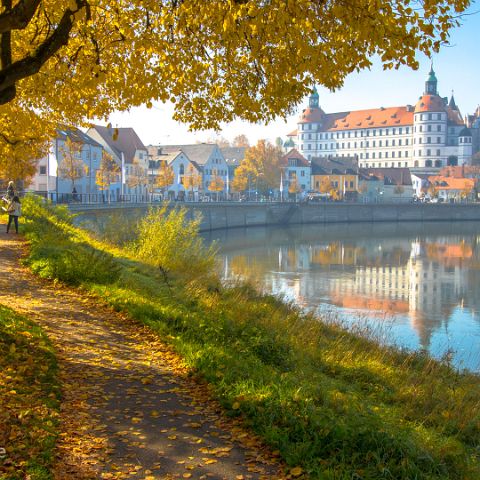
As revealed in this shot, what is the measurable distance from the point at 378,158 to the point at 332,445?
577ft

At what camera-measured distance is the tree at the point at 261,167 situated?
4215 inches

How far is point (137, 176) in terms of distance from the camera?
8688cm

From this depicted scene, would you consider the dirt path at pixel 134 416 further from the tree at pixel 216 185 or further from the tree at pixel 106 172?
the tree at pixel 216 185

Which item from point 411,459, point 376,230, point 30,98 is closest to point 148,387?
point 411,459

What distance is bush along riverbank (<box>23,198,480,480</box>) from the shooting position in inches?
208

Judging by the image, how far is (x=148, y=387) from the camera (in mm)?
6668

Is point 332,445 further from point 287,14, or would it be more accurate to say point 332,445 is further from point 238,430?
point 287,14

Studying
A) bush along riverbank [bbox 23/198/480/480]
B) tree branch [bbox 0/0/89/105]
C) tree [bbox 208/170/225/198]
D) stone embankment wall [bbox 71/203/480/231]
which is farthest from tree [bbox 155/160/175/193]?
tree branch [bbox 0/0/89/105]

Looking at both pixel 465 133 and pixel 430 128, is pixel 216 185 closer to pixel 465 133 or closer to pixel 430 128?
pixel 430 128

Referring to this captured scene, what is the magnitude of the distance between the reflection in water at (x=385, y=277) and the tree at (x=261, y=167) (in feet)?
127

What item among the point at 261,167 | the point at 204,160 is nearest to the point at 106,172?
the point at 204,160

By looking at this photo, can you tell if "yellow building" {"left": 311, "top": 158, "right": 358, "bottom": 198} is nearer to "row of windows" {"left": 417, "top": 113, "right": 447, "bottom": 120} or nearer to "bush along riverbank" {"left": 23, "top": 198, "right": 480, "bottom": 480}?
"row of windows" {"left": 417, "top": 113, "right": 447, "bottom": 120}

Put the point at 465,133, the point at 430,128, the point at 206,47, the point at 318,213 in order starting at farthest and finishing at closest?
Answer: the point at 430,128, the point at 465,133, the point at 318,213, the point at 206,47

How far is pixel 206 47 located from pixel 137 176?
78.8 metres
